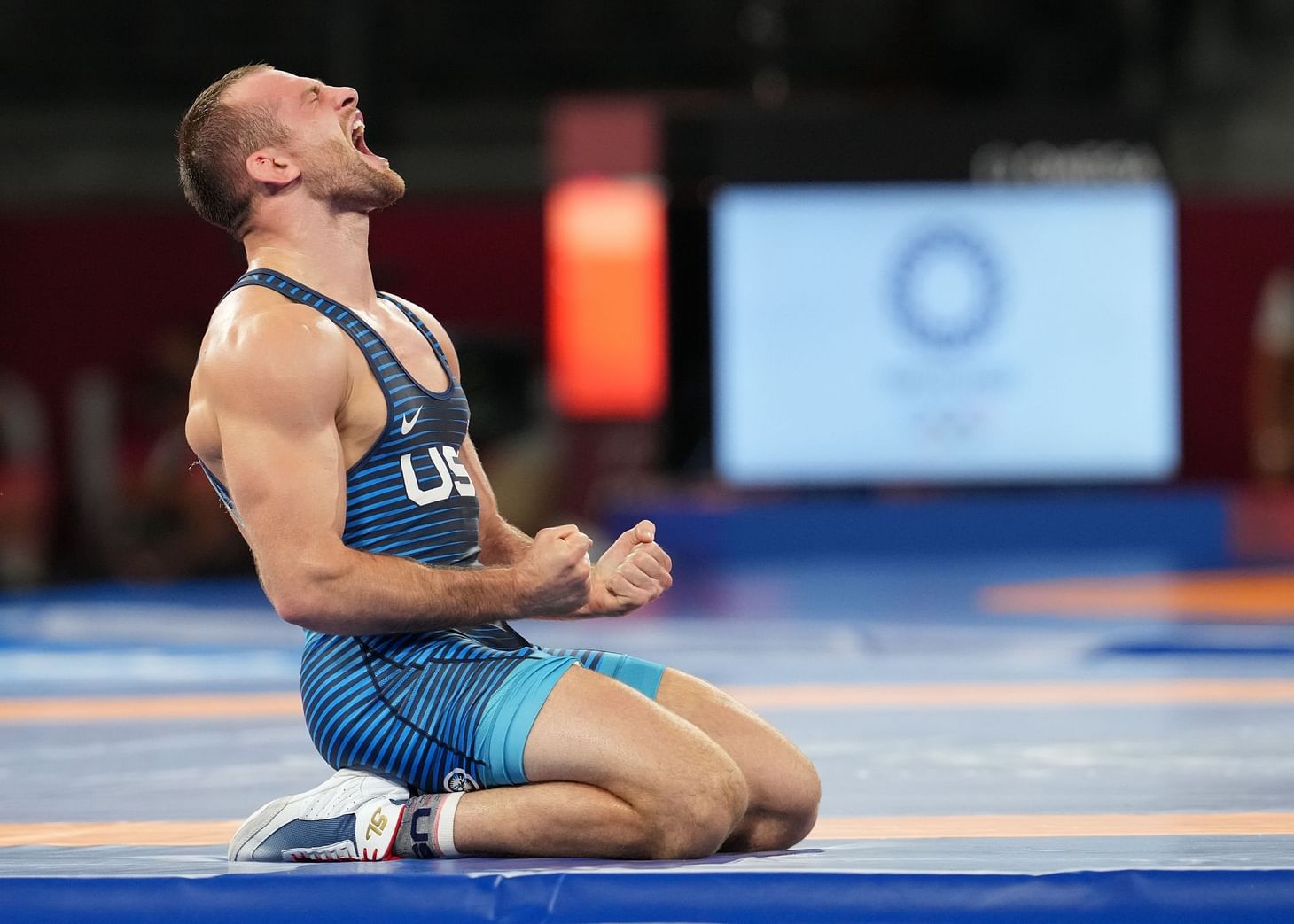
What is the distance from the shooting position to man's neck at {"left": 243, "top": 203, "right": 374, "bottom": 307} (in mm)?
2656

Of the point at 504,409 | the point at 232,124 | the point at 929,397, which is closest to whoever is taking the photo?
the point at 232,124

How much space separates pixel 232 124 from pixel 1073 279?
23.0 feet

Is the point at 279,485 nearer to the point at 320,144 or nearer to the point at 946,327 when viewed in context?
the point at 320,144

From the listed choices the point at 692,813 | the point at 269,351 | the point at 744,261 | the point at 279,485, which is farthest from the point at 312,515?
the point at 744,261

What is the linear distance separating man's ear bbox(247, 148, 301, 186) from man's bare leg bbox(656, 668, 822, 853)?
1.05 meters

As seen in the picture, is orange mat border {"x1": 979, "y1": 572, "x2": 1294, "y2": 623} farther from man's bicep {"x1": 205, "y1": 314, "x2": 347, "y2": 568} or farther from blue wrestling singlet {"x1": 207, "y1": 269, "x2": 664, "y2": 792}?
man's bicep {"x1": 205, "y1": 314, "x2": 347, "y2": 568}

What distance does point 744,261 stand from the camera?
29.5 feet

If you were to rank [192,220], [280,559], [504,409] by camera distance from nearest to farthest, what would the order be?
[280,559] → [504,409] → [192,220]

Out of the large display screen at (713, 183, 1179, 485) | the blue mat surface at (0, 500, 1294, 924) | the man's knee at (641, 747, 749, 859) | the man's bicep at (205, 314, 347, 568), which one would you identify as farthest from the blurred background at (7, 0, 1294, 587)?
the man's bicep at (205, 314, 347, 568)

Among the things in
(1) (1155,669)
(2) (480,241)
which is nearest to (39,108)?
(2) (480,241)

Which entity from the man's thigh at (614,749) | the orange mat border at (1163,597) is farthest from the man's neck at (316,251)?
the orange mat border at (1163,597)

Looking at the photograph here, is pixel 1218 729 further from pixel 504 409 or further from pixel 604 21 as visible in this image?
pixel 604 21

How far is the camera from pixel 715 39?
1298 centimetres

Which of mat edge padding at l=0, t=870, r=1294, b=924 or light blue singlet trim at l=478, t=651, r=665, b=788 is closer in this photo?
mat edge padding at l=0, t=870, r=1294, b=924
